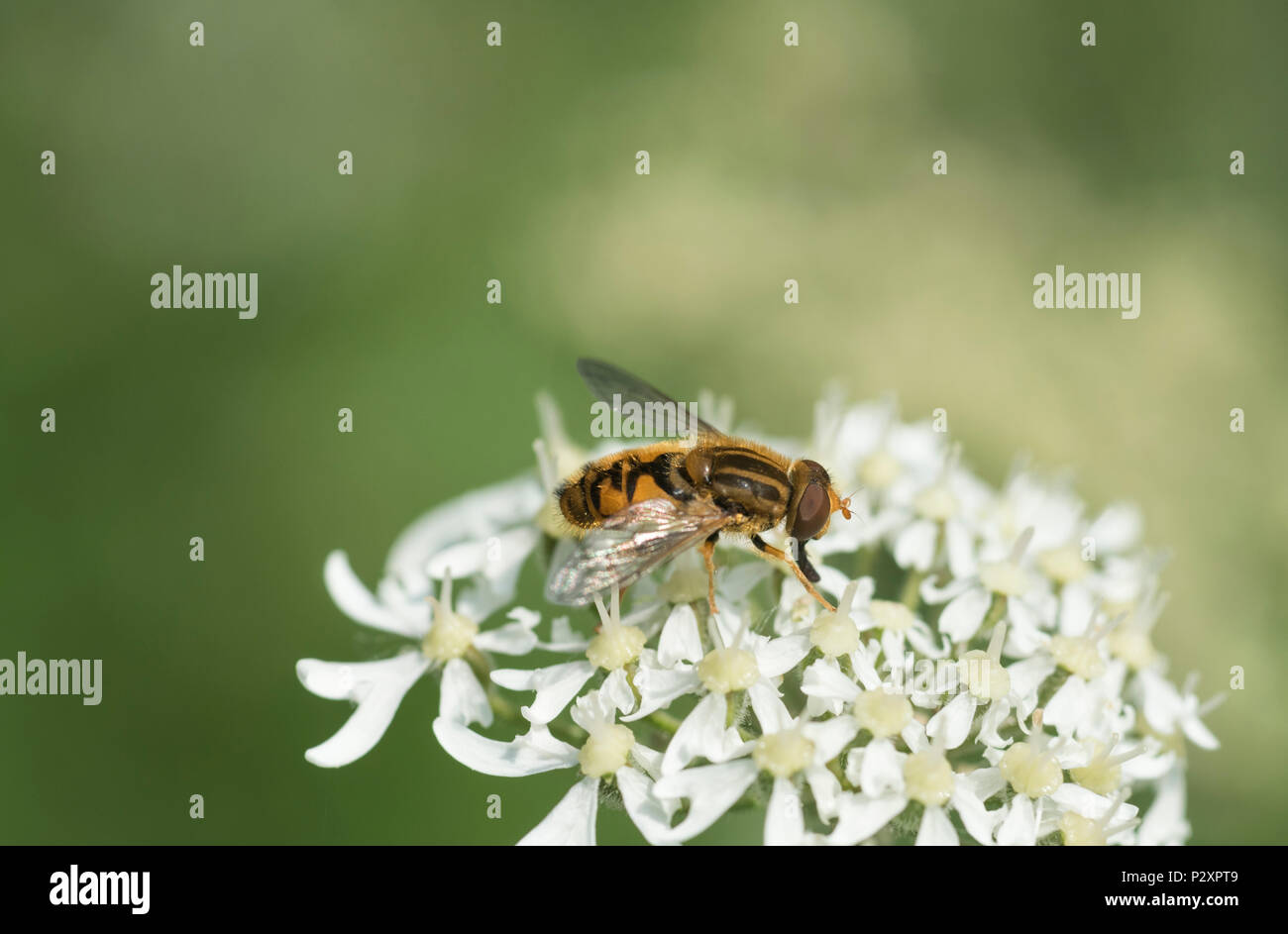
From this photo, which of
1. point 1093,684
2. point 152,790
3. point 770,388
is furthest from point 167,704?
point 1093,684

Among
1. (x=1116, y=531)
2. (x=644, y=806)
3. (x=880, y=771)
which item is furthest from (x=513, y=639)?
(x=1116, y=531)

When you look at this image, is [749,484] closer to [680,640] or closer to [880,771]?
[680,640]

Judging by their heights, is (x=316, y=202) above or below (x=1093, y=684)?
above

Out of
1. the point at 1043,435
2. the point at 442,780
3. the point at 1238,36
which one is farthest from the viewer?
the point at 1238,36

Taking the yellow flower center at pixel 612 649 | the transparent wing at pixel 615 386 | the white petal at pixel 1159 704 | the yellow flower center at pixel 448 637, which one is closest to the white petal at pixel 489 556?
the yellow flower center at pixel 448 637

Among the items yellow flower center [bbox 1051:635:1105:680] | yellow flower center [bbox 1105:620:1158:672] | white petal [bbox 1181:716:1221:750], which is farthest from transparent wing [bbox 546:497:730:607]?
white petal [bbox 1181:716:1221:750]

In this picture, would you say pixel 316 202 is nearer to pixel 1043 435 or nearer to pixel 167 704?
pixel 167 704

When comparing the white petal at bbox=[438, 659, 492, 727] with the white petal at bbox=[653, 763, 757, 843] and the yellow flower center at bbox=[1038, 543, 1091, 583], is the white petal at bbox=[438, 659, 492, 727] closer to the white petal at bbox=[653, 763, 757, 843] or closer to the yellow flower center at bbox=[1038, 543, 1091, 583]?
the white petal at bbox=[653, 763, 757, 843]
